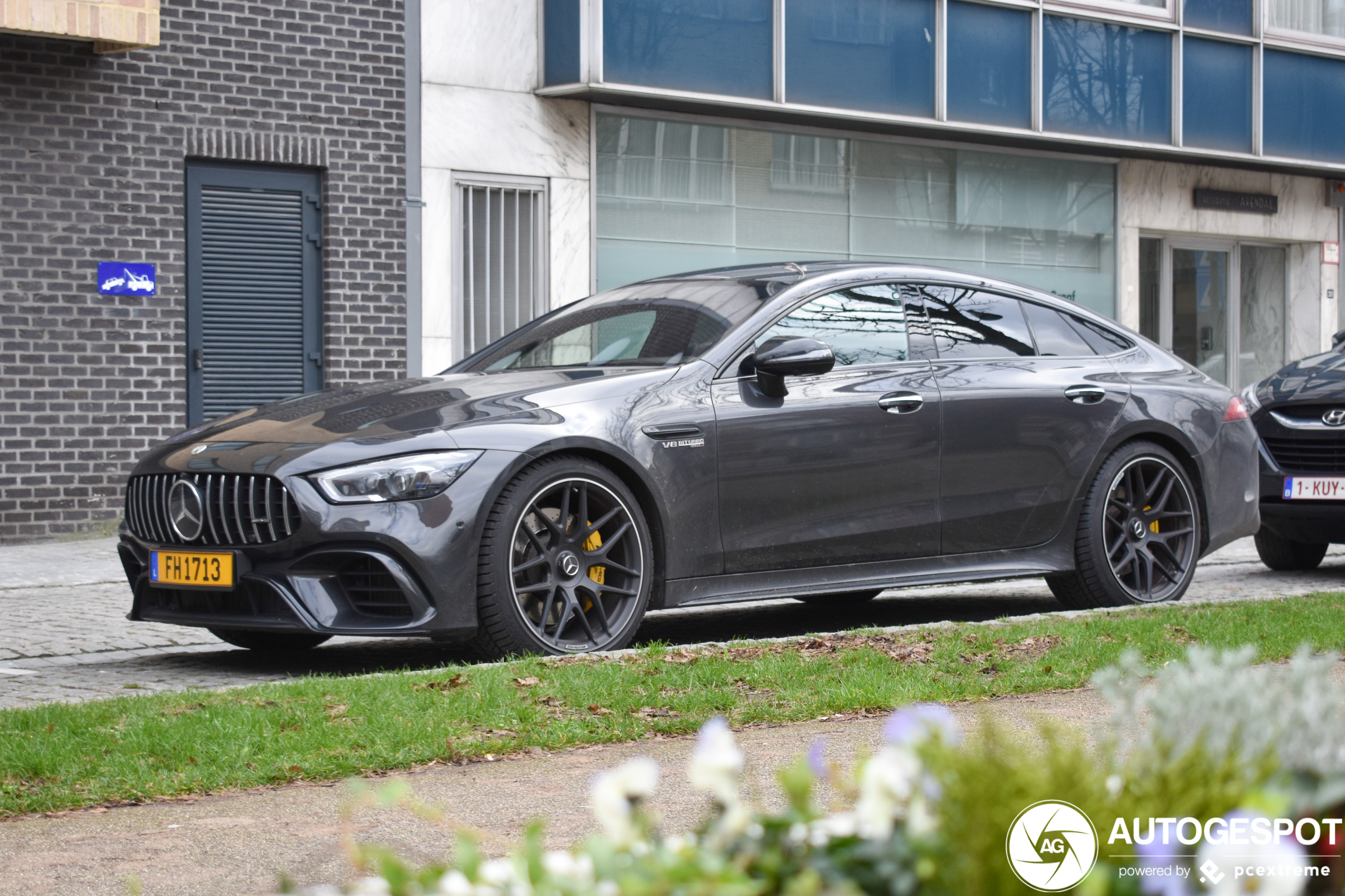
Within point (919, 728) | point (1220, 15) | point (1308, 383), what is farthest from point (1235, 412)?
point (1220, 15)

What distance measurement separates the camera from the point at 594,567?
6738 millimetres

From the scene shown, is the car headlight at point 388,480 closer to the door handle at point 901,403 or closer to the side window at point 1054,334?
Answer: the door handle at point 901,403

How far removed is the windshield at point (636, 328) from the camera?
7398mm

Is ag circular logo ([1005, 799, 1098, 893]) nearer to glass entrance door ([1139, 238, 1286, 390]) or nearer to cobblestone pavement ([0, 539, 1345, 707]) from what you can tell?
cobblestone pavement ([0, 539, 1345, 707])

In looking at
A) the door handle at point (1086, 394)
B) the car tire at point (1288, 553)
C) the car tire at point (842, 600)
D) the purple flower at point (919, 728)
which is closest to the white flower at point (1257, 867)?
the purple flower at point (919, 728)

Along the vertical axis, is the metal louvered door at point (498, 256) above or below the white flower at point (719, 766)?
above

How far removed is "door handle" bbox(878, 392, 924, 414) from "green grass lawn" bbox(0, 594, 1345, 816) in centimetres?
102

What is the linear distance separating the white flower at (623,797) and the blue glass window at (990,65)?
16.8 meters

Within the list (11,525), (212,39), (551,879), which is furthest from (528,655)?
(212,39)

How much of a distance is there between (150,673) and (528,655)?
1648mm

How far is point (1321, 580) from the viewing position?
407 inches

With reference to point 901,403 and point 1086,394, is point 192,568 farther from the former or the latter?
point 1086,394

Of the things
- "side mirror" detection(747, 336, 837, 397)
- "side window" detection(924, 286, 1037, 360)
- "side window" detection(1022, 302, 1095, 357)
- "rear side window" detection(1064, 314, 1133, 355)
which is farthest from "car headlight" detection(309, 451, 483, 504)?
"rear side window" detection(1064, 314, 1133, 355)

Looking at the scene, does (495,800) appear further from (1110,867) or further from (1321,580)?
(1321,580)
